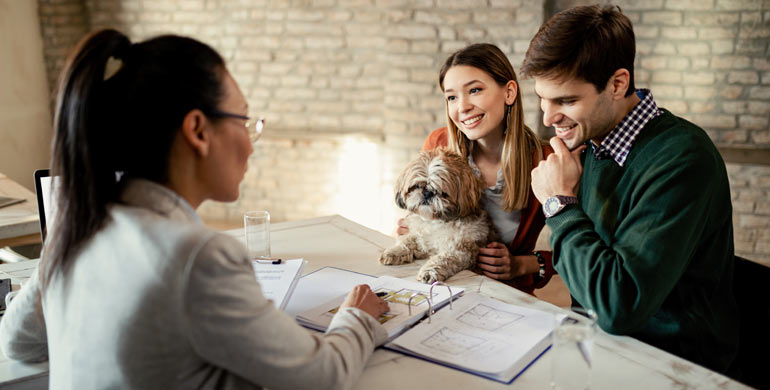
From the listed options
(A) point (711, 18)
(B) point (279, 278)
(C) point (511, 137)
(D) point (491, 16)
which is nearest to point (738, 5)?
(A) point (711, 18)

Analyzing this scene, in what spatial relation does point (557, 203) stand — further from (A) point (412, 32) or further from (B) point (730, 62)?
(B) point (730, 62)

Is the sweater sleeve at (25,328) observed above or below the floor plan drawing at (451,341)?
above

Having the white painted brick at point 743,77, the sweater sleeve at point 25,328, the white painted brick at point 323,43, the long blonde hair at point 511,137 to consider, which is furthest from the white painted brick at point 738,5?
the sweater sleeve at point 25,328

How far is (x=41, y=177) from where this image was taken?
5.77ft

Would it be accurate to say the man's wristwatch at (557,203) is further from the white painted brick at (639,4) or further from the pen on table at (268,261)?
the white painted brick at (639,4)

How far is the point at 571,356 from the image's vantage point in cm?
115

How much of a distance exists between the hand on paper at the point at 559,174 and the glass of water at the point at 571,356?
51cm

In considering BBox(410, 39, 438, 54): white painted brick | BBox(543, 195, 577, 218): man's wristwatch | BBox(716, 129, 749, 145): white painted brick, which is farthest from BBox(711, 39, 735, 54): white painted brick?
BBox(543, 195, 577, 218): man's wristwatch

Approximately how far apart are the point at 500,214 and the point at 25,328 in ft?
5.43

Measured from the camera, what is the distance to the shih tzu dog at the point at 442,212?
6.49 feet

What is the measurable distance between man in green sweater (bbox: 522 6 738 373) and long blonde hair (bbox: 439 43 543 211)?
48 cm

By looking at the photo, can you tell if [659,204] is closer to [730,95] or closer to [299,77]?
[730,95]

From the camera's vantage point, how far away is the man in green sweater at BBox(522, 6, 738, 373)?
4.36ft

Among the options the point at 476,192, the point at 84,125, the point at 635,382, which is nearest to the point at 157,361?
the point at 84,125
